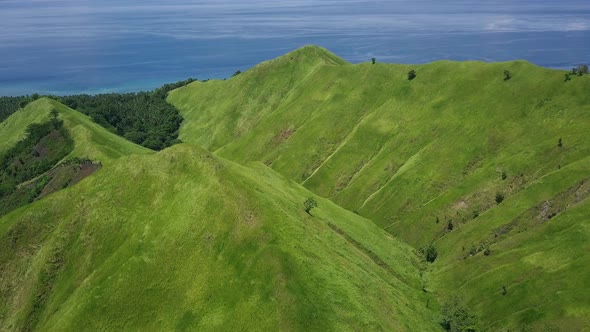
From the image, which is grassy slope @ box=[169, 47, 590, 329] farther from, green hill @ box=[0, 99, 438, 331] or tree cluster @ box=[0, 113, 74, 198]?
tree cluster @ box=[0, 113, 74, 198]

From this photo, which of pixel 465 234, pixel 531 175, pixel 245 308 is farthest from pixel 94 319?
pixel 531 175

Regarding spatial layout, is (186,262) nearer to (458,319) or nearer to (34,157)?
(458,319)

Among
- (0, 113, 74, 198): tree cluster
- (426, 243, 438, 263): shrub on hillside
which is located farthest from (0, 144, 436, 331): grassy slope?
(0, 113, 74, 198): tree cluster

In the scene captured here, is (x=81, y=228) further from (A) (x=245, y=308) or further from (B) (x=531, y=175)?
(B) (x=531, y=175)

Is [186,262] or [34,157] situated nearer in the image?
[186,262]

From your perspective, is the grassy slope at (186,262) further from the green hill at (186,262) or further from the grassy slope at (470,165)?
the grassy slope at (470,165)

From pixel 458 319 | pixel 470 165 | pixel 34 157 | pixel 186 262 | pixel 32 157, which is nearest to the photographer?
pixel 186 262

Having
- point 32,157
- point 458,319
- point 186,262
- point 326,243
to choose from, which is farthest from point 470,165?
point 32,157
